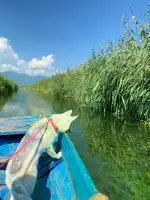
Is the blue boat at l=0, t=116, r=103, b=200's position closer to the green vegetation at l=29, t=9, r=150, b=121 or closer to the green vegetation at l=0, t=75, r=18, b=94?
the green vegetation at l=29, t=9, r=150, b=121

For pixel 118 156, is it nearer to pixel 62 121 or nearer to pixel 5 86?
pixel 62 121

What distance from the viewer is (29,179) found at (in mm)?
2285

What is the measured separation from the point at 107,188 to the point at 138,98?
3223mm

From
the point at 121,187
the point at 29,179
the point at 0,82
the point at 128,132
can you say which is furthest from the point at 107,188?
the point at 0,82

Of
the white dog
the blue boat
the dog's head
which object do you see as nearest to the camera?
the blue boat

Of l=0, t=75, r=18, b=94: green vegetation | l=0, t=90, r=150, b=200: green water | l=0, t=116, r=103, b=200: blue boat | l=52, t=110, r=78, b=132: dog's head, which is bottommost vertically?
l=0, t=90, r=150, b=200: green water

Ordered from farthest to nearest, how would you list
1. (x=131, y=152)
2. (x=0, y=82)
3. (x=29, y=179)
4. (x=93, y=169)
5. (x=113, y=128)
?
1. (x=0, y=82)
2. (x=113, y=128)
3. (x=131, y=152)
4. (x=93, y=169)
5. (x=29, y=179)

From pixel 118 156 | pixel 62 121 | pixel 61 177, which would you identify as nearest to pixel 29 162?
pixel 61 177

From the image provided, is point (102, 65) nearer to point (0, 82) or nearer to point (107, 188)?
point (107, 188)

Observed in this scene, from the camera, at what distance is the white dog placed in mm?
2018

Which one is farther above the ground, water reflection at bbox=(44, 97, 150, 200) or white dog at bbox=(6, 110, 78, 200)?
white dog at bbox=(6, 110, 78, 200)

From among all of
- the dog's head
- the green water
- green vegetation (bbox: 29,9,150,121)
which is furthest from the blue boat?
green vegetation (bbox: 29,9,150,121)

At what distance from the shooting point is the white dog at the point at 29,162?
202 cm

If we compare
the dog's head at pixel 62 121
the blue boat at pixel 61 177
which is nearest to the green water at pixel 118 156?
the blue boat at pixel 61 177
